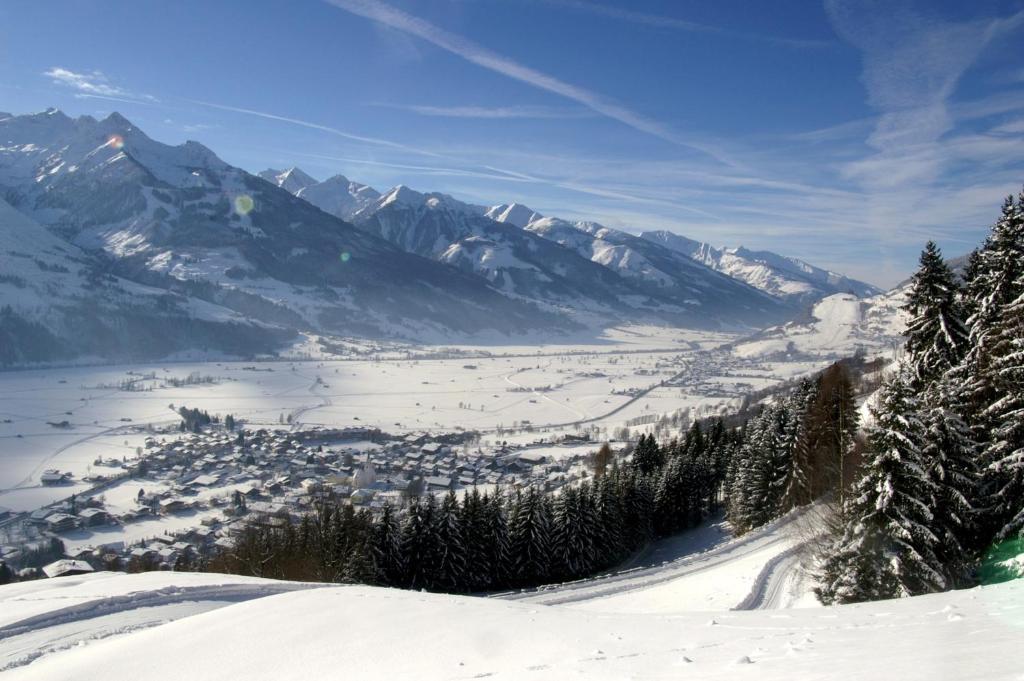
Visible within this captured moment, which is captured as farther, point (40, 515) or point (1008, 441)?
point (40, 515)

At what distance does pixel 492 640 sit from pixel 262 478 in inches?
2323

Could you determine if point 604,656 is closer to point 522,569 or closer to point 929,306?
point 929,306

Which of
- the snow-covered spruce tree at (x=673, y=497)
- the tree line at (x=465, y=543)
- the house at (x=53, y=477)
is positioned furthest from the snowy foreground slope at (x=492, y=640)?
the house at (x=53, y=477)

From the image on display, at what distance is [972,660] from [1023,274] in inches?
560

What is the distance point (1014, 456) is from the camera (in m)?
12.0

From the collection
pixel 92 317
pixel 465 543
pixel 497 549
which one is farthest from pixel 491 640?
pixel 92 317

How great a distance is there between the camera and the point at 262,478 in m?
60.5

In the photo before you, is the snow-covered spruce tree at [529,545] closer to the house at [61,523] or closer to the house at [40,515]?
the house at [61,523]

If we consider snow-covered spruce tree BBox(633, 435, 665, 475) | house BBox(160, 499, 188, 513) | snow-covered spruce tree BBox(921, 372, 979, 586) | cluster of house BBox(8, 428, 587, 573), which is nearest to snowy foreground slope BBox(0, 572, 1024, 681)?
snow-covered spruce tree BBox(921, 372, 979, 586)

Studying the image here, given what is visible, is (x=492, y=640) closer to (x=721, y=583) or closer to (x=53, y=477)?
(x=721, y=583)

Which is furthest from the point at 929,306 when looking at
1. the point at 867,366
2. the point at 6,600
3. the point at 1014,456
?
the point at 867,366

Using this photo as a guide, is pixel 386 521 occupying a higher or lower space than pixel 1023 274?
lower

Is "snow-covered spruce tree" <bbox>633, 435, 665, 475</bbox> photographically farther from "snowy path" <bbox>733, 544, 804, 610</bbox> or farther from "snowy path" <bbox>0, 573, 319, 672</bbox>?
"snowy path" <bbox>0, 573, 319, 672</bbox>

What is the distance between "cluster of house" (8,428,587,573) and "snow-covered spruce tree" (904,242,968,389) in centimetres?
2777
